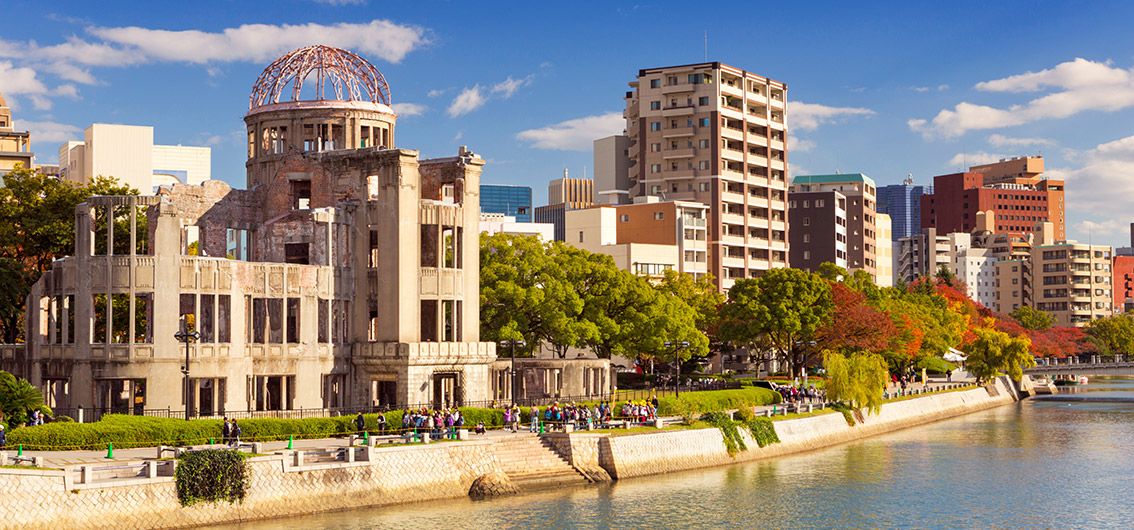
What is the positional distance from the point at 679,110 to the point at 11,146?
246 feet

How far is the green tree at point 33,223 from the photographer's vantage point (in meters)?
84.6

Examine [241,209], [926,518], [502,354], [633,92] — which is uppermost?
[633,92]

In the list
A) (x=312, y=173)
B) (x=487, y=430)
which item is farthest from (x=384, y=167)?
(x=487, y=430)

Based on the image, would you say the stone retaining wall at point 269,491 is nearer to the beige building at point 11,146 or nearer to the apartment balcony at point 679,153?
the beige building at point 11,146

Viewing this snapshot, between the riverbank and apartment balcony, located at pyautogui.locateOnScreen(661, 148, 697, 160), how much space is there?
287 feet

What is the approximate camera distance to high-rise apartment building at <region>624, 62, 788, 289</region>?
167500 millimetres

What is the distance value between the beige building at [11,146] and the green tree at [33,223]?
4703cm

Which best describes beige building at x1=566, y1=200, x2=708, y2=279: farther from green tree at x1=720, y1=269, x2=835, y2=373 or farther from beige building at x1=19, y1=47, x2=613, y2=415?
beige building at x1=19, y1=47, x2=613, y2=415

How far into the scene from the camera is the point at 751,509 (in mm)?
61656

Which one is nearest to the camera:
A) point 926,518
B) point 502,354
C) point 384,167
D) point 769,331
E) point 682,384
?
point 926,518

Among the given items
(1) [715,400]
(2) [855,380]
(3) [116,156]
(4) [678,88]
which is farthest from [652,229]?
(1) [715,400]

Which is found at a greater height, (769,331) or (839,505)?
(769,331)

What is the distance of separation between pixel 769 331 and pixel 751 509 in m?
58.7

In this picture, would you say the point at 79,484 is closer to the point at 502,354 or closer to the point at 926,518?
the point at 926,518
